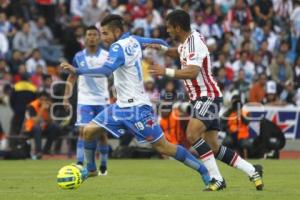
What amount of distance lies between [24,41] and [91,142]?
42.3 ft

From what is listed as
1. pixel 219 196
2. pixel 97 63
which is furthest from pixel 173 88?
pixel 219 196

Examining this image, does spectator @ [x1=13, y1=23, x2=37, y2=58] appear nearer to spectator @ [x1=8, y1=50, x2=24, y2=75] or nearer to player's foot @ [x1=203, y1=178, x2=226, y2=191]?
spectator @ [x1=8, y1=50, x2=24, y2=75]

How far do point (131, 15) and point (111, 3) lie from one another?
77 cm

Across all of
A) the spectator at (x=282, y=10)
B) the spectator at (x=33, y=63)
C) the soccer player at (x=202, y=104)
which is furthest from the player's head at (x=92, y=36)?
the spectator at (x=282, y=10)

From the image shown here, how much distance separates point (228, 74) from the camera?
28.7m

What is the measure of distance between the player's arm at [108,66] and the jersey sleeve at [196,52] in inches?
40.0

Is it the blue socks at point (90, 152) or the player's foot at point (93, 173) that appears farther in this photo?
the player's foot at point (93, 173)

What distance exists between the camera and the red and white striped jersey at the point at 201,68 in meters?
12.8

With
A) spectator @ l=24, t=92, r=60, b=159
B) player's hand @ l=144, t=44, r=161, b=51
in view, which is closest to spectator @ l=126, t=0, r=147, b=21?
spectator @ l=24, t=92, r=60, b=159

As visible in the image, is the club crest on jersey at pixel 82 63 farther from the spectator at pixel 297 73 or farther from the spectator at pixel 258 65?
the spectator at pixel 297 73

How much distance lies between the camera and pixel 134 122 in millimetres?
13453

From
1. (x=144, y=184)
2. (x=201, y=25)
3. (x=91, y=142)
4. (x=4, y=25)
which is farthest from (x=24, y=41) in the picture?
(x=144, y=184)

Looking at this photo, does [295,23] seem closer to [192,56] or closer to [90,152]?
[90,152]

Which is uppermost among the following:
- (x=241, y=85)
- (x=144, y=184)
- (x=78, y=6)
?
(x=78, y=6)
